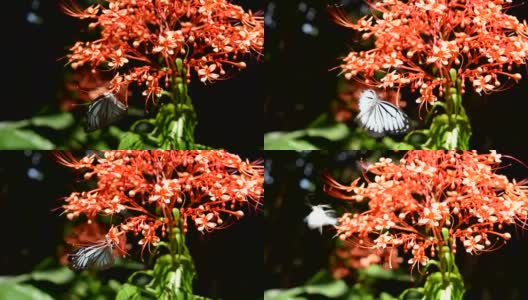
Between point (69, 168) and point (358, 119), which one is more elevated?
point (358, 119)

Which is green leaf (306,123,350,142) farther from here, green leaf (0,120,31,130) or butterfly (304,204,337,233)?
green leaf (0,120,31,130)

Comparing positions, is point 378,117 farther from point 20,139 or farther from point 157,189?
point 20,139

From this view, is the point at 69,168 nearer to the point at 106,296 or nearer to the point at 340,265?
the point at 106,296

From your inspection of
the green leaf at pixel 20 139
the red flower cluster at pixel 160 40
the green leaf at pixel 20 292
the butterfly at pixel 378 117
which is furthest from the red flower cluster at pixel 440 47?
the green leaf at pixel 20 292

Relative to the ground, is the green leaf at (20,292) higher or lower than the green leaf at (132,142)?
lower

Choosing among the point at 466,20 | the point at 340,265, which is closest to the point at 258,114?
the point at 340,265

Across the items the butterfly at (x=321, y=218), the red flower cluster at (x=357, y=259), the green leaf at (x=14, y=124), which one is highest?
the green leaf at (x=14, y=124)

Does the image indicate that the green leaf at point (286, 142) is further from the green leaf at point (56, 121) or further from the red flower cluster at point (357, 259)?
the green leaf at point (56, 121)

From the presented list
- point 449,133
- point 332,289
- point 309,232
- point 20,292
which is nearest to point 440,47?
point 449,133
